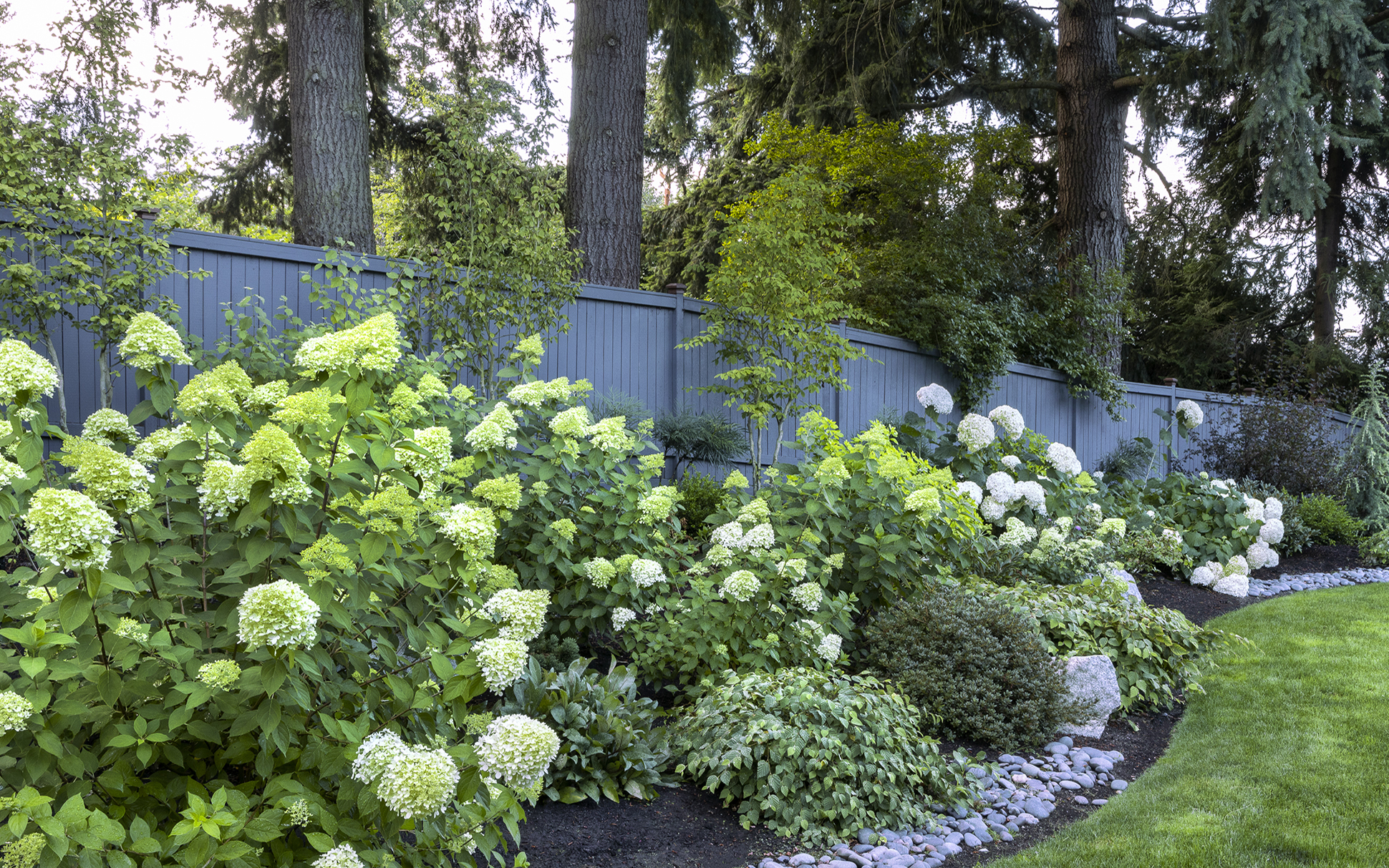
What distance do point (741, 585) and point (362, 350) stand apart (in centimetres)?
193

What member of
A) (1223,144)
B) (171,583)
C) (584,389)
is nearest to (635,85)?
(584,389)

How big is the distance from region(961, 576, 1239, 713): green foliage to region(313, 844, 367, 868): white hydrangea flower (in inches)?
133

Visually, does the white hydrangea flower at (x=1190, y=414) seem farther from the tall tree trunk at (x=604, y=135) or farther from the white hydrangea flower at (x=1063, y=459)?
the tall tree trunk at (x=604, y=135)

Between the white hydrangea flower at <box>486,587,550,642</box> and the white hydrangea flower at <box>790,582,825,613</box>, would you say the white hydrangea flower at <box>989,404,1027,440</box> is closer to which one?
the white hydrangea flower at <box>790,582,825,613</box>

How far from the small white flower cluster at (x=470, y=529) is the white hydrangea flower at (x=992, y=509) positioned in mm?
4674

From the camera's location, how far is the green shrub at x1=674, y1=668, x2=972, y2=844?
2.91m

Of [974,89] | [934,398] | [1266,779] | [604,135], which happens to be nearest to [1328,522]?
[934,398]

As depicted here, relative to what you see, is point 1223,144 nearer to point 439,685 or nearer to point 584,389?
point 584,389

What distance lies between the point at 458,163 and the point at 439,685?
4.46m

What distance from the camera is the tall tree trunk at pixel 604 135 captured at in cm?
766

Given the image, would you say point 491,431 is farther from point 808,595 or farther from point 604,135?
point 604,135

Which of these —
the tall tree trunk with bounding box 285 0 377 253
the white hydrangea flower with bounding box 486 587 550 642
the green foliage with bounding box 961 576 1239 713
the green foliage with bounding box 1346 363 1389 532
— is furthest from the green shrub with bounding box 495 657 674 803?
the green foliage with bounding box 1346 363 1389 532

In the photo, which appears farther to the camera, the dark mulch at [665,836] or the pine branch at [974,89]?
the pine branch at [974,89]

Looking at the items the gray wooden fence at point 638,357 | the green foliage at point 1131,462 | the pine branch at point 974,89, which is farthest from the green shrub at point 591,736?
the pine branch at point 974,89
